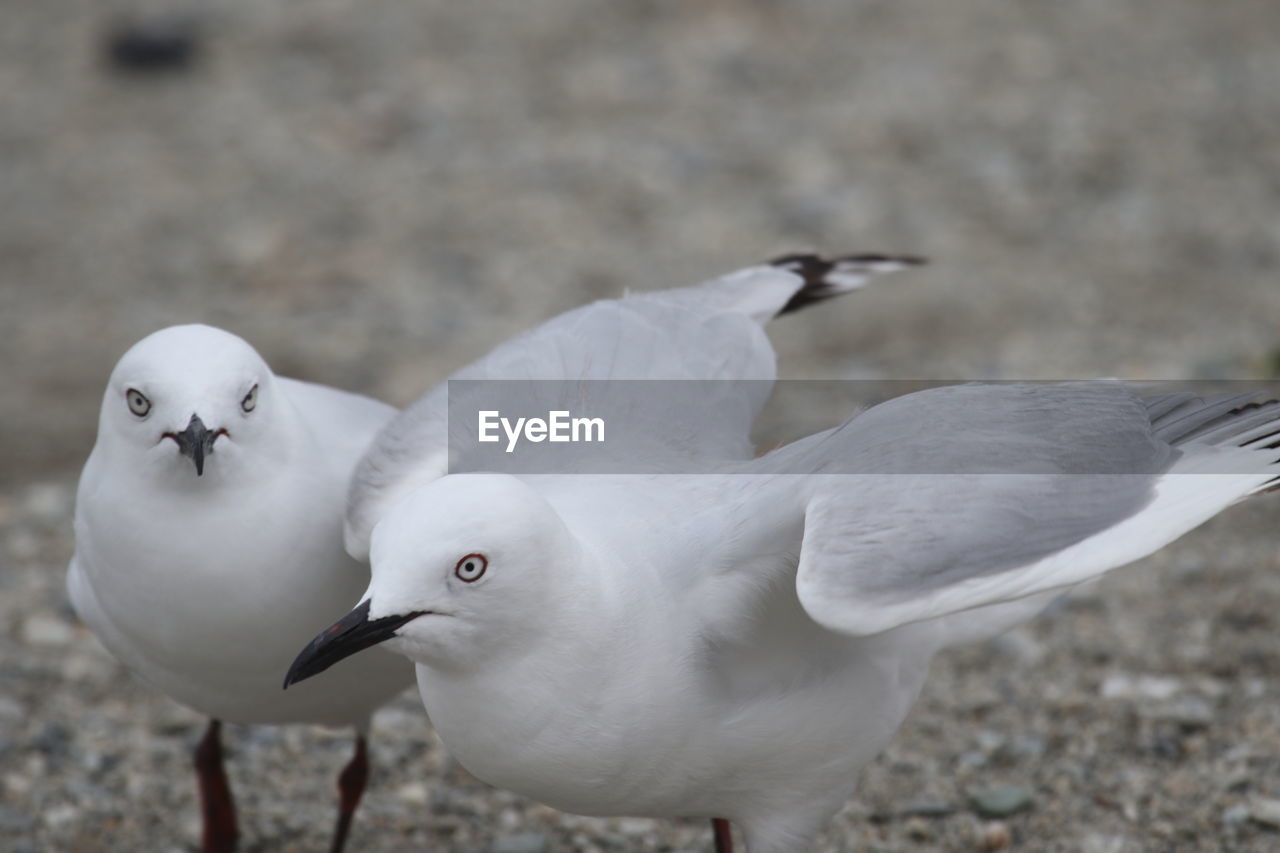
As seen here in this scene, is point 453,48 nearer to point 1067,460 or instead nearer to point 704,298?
point 704,298

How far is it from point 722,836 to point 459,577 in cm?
102

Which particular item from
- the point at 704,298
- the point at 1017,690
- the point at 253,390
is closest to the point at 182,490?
the point at 253,390

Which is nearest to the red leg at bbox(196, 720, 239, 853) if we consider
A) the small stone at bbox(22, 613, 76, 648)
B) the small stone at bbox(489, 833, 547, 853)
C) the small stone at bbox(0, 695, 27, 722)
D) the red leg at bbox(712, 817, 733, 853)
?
the small stone at bbox(489, 833, 547, 853)

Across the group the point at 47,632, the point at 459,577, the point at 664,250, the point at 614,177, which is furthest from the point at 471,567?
the point at 614,177

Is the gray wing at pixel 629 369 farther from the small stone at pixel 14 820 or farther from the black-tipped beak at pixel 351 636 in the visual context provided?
the small stone at pixel 14 820

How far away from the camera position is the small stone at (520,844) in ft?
11.5

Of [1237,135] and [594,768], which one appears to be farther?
[1237,135]

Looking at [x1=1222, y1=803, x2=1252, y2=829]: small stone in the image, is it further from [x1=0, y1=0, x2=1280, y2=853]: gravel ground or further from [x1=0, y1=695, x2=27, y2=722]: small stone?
[x1=0, y1=695, x2=27, y2=722]: small stone

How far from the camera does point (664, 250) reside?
20.5ft

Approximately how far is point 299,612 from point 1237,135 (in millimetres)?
5159

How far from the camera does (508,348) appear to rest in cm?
329

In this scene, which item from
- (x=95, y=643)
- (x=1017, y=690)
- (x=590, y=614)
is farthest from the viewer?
(x=95, y=643)

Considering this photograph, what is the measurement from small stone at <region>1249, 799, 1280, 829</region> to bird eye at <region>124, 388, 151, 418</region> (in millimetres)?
2311
